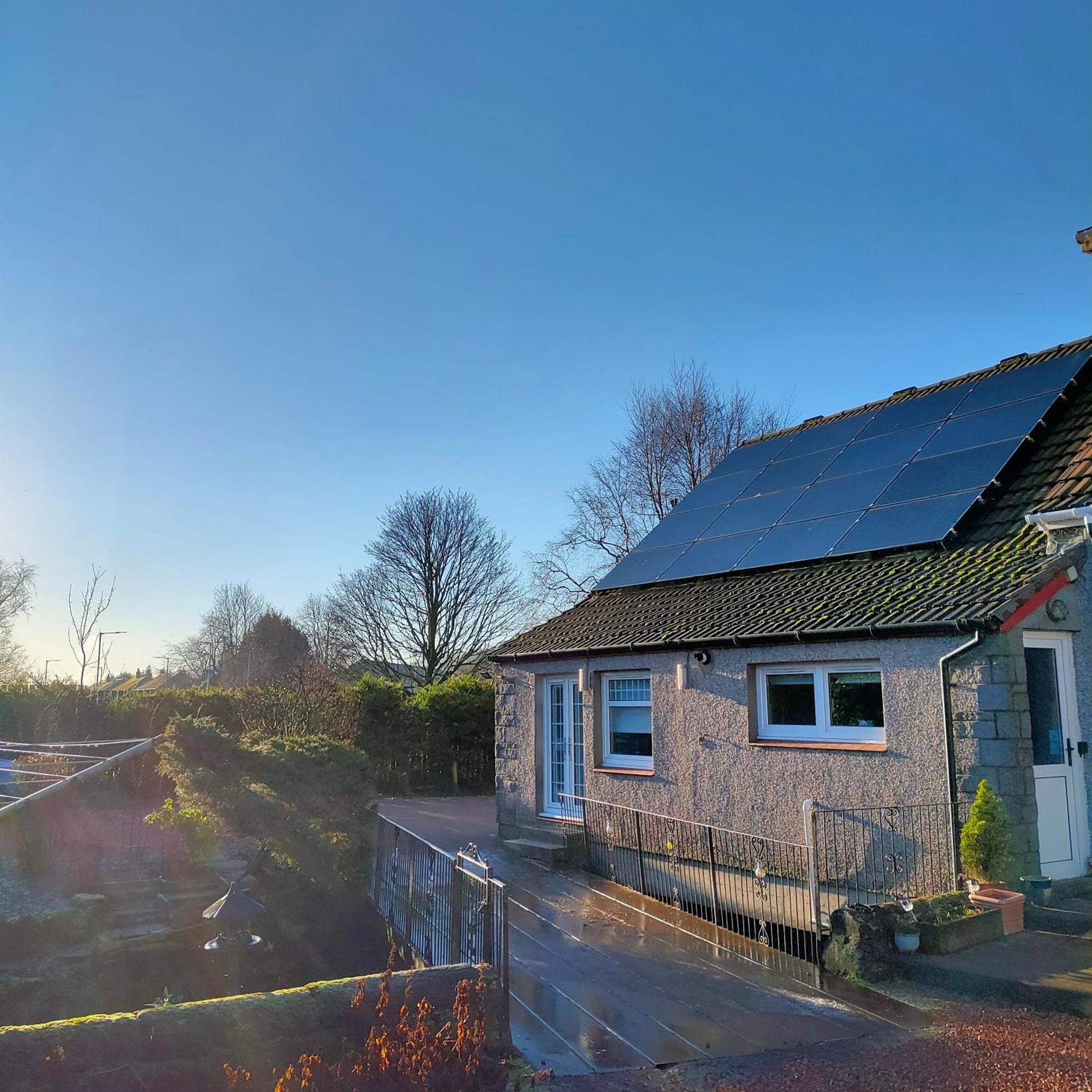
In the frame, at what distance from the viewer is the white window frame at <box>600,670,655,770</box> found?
39.1 feet

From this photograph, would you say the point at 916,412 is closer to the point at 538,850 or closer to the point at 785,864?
the point at 785,864

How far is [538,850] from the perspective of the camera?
12000 millimetres

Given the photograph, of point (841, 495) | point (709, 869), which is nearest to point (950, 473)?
point (841, 495)

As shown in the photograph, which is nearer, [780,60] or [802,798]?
[802,798]

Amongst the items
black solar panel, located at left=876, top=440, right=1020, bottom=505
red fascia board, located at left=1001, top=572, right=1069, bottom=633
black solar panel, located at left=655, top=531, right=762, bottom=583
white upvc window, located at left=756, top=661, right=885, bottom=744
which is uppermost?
black solar panel, located at left=876, top=440, right=1020, bottom=505

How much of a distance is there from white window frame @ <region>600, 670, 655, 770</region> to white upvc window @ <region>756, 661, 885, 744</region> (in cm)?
196

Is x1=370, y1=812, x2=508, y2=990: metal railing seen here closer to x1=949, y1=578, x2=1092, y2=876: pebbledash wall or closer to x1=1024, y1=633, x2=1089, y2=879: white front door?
x1=949, y1=578, x2=1092, y2=876: pebbledash wall

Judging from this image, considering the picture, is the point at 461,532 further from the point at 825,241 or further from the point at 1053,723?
the point at 1053,723

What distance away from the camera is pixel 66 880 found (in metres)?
12.4

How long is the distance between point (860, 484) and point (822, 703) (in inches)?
163

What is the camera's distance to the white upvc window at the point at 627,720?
474 inches

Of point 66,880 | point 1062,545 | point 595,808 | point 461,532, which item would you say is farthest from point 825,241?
point 461,532

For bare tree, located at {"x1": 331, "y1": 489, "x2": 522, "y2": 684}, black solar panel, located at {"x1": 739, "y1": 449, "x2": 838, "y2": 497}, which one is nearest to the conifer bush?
black solar panel, located at {"x1": 739, "y1": 449, "x2": 838, "y2": 497}

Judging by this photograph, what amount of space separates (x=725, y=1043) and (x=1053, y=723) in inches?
198
